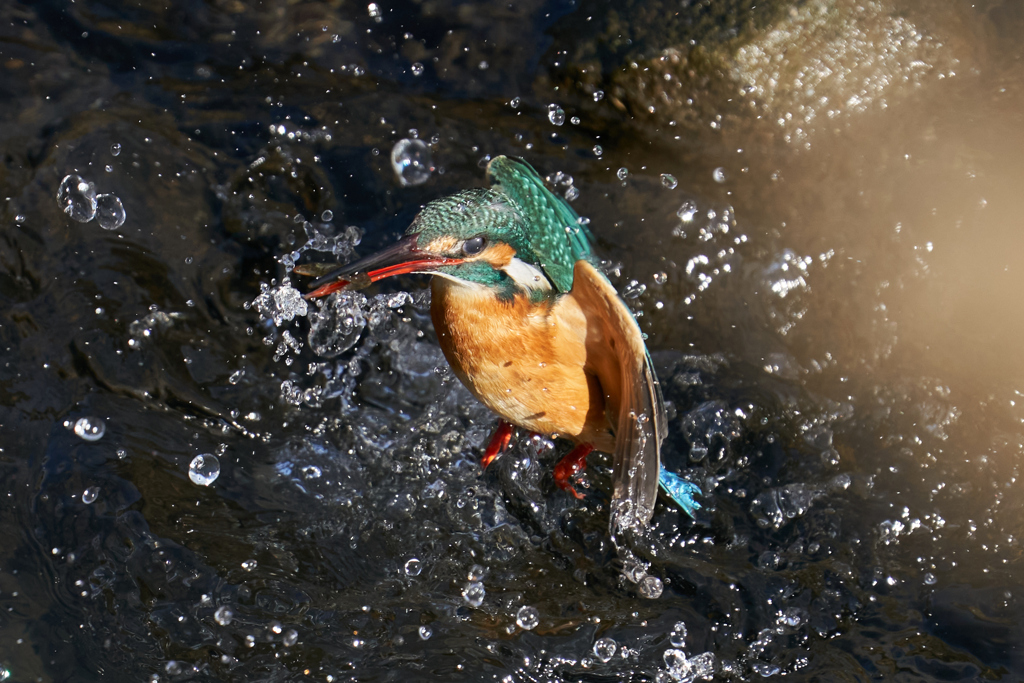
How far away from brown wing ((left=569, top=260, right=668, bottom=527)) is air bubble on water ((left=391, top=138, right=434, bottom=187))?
102 cm

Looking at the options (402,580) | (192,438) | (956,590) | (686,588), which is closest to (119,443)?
(192,438)

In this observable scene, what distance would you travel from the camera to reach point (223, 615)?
213 centimetres

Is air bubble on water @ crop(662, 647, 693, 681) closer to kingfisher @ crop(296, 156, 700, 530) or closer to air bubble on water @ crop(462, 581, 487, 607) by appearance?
kingfisher @ crop(296, 156, 700, 530)

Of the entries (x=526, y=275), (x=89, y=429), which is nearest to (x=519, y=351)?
(x=526, y=275)

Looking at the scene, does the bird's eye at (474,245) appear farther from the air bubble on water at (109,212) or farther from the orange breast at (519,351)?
the air bubble on water at (109,212)

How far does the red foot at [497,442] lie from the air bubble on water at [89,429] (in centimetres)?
122

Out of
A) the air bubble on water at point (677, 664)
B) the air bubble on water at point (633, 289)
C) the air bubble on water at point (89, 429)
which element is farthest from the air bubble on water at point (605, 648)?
the air bubble on water at point (89, 429)

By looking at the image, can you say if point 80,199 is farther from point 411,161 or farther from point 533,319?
point 533,319

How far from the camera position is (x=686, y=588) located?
2361 mm

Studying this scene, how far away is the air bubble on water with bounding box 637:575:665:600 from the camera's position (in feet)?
7.66

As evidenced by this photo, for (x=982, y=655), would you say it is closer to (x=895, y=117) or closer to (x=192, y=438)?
(x=895, y=117)

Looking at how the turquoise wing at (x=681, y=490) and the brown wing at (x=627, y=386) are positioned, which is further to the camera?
the turquoise wing at (x=681, y=490)

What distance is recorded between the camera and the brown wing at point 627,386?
71.2 inches

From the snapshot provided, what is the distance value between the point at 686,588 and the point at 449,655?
756mm
